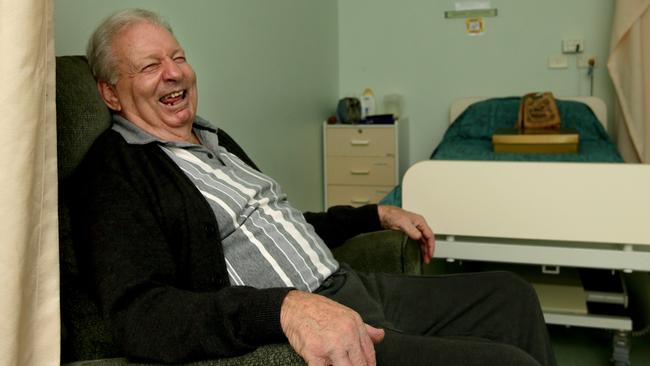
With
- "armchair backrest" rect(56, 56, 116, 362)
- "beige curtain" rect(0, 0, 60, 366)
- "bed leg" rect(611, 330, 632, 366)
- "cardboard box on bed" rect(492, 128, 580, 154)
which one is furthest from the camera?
"cardboard box on bed" rect(492, 128, 580, 154)

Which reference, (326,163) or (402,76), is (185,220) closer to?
(326,163)

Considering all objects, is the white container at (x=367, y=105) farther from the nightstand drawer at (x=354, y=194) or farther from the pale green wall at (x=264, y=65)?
the nightstand drawer at (x=354, y=194)

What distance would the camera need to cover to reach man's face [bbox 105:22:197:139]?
1.36 metres

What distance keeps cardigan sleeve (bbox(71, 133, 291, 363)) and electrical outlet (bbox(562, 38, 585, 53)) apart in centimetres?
321

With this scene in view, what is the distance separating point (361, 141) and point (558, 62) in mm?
1267

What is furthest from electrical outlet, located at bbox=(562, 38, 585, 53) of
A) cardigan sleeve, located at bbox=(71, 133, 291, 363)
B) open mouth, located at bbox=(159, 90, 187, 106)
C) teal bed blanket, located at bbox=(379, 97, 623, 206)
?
cardigan sleeve, located at bbox=(71, 133, 291, 363)

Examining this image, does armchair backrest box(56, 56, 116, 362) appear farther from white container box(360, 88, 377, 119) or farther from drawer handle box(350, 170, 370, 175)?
white container box(360, 88, 377, 119)

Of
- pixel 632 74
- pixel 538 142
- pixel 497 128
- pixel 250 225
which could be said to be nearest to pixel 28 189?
A: pixel 250 225

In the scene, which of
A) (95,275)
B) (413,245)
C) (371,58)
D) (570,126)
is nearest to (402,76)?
(371,58)

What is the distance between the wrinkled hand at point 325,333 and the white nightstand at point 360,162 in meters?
2.85

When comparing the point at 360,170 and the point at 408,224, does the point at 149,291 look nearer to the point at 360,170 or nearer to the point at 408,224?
the point at 408,224

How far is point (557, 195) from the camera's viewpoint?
194cm

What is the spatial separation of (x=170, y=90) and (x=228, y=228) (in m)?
0.36

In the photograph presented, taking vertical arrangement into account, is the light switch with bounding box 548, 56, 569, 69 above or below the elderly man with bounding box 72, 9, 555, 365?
above
